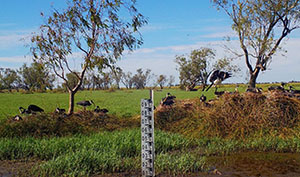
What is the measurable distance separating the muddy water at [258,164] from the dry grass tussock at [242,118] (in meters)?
1.74

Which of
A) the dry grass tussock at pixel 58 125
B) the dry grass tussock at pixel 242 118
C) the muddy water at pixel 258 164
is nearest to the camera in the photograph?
the muddy water at pixel 258 164

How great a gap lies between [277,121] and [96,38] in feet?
22.3

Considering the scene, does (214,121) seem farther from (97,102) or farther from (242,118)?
(97,102)

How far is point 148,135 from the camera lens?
554 cm

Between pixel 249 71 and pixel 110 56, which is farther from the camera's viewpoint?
pixel 249 71

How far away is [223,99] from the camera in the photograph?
10.7 meters

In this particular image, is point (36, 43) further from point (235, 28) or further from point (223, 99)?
point (235, 28)

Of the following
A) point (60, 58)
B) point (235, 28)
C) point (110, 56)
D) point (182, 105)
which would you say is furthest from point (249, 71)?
point (60, 58)

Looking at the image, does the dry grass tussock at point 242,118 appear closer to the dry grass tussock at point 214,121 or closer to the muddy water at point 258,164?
the dry grass tussock at point 214,121

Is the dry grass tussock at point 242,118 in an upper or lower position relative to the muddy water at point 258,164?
upper

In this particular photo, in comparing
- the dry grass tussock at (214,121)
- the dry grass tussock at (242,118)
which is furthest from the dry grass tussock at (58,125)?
the dry grass tussock at (242,118)

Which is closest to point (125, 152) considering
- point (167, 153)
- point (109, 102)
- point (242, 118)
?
point (167, 153)

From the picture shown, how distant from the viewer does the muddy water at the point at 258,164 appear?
6164 millimetres

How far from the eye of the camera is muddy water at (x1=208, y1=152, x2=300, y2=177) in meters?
6.16
